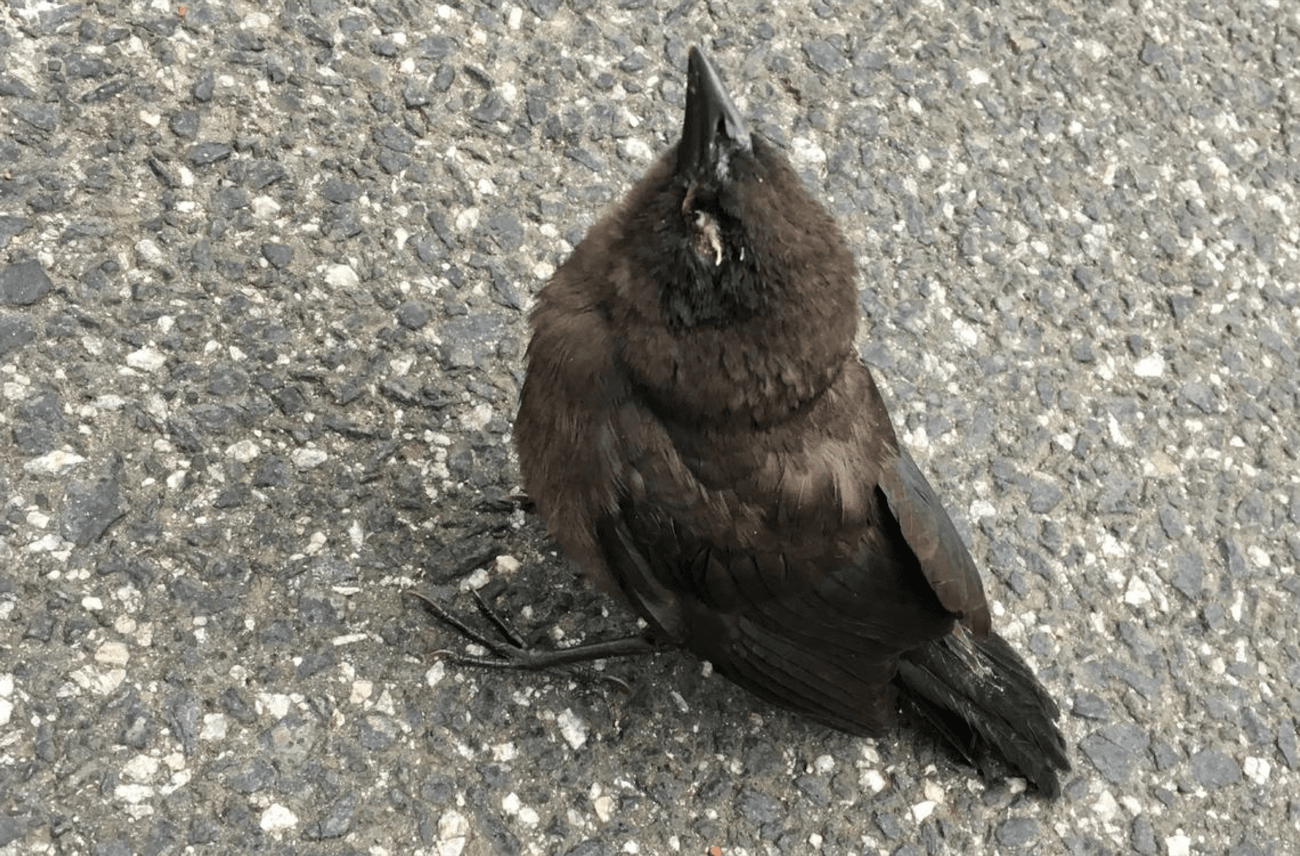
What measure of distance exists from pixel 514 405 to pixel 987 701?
1588 mm

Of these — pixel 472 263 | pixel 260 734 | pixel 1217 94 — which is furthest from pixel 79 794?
pixel 1217 94

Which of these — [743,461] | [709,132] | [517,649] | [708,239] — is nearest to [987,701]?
[743,461]

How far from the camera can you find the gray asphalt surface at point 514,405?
3463mm

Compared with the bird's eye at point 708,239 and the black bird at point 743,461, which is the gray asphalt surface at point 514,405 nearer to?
the black bird at point 743,461

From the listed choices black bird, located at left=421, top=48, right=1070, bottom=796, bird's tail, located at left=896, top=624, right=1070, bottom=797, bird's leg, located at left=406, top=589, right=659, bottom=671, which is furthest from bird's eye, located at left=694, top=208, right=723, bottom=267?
bird's tail, located at left=896, top=624, right=1070, bottom=797

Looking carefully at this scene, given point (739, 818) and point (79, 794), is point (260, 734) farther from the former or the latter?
point (739, 818)

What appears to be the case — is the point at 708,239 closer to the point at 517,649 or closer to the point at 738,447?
the point at 738,447

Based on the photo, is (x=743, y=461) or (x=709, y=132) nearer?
(x=709, y=132)

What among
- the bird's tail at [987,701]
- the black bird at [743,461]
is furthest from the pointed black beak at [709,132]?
the bird's tail at [987,701]

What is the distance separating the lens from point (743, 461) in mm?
3201

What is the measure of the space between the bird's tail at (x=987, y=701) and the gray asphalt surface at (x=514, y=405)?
131 millimetres

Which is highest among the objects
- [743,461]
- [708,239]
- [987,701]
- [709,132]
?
[709,132]

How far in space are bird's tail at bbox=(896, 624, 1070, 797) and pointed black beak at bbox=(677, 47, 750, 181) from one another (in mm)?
1451

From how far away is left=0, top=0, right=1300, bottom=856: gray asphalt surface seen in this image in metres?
3.46
